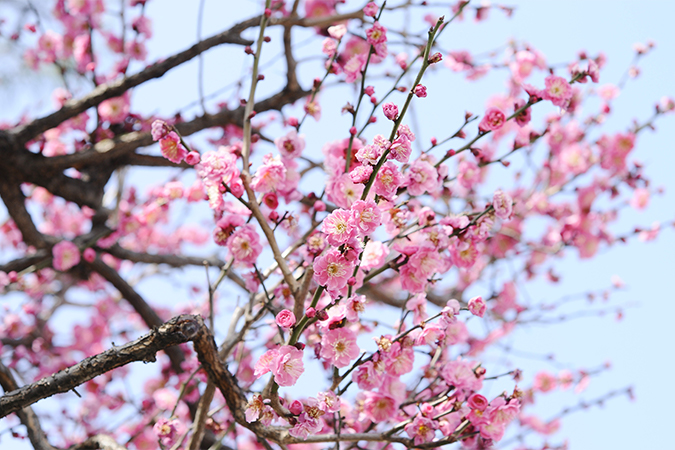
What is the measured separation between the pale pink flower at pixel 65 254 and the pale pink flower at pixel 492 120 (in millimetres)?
2592

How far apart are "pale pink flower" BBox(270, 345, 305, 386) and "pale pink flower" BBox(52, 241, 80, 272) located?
7.81 ft

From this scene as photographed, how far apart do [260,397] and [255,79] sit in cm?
108

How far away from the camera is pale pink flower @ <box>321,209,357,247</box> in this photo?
1.20 metres

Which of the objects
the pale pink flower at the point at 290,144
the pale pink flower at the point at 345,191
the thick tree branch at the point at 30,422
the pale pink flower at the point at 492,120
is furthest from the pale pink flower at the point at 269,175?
the thick tree branch at the point at 30,422

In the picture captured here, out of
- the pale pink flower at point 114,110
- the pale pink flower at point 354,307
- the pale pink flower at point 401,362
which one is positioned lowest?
the pale pink flower at point 401,362

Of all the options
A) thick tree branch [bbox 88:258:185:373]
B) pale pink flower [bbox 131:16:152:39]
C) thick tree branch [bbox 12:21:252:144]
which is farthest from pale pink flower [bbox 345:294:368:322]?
pale pink flower [bbox 131:16:152:39]

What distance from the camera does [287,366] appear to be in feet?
4.36

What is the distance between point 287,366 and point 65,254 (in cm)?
243

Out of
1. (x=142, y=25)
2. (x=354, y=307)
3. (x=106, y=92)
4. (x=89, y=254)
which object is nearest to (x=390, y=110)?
(x=354, y=307)

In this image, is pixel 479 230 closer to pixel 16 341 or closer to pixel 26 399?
pixel 26 399

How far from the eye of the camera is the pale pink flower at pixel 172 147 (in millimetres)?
1682

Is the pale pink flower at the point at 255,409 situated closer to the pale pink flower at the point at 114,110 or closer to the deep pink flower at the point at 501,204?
the deep pink flower at the point at 501,204

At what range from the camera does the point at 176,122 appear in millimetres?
3158

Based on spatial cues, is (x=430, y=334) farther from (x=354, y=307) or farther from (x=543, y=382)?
(x=543, y=382)
